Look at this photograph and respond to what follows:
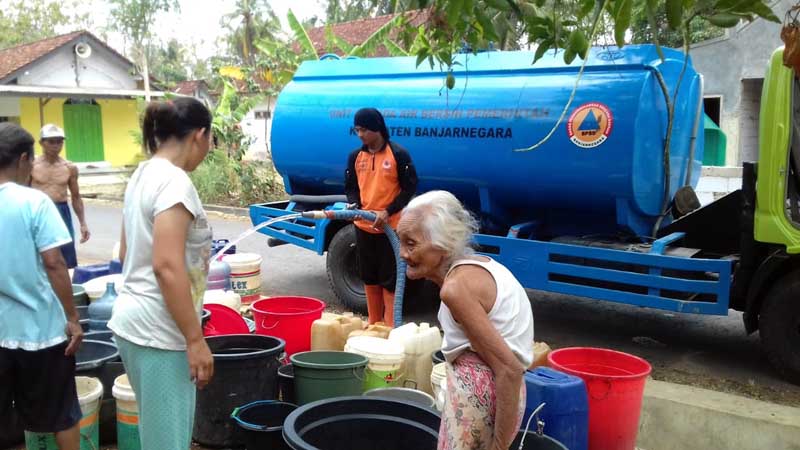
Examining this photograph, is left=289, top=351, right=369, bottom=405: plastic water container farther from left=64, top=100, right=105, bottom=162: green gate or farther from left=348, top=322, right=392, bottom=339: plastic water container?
left=64, top=100, right=105, bottom=162: green gate

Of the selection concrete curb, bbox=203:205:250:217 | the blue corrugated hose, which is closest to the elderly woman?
the blue corrugated hose

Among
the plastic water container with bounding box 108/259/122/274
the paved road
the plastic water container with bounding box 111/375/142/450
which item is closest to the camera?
the plastic water container with bounding box 111/375/142/450

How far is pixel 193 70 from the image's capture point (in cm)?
5375

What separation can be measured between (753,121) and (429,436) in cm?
1471

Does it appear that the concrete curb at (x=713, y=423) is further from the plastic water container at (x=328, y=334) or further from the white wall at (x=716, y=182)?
the white wall at (x=716, y=182)

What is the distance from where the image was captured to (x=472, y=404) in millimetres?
2303

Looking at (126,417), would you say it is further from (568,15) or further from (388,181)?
(568,15)

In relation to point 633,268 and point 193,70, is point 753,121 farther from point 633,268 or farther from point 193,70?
point 193,70

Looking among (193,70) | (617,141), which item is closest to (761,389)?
(617,141)

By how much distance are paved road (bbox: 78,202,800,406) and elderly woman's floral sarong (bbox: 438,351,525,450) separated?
11.3ft

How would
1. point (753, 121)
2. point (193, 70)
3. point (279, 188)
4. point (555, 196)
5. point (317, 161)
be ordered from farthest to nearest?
point (193, 70) < point (279, 188) < point (753, 121) < point (317, 161) < point (555, 196)

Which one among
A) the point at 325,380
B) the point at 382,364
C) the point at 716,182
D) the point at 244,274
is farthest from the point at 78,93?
the point at 325,380

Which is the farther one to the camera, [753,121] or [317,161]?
[753,121]

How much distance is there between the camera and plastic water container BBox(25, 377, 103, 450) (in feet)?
11.3
